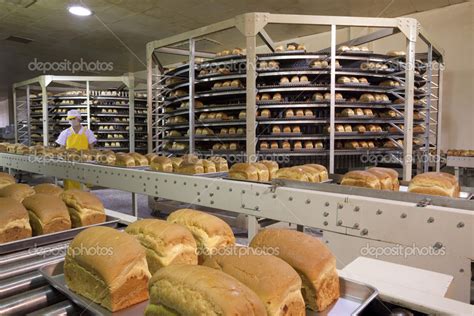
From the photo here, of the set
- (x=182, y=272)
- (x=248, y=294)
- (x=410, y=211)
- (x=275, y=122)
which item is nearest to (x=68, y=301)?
(x=182, y=272)

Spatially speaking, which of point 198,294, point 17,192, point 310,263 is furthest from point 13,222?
point 310,263

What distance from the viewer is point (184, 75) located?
15.8ft

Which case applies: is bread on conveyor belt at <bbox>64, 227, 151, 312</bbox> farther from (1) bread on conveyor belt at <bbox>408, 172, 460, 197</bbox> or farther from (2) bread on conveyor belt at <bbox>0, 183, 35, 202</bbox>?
(1) bread on conveyor belt at <bbox>408, 172, 460, 197</bbox>

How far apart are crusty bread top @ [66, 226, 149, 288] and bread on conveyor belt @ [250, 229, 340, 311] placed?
0.27 m

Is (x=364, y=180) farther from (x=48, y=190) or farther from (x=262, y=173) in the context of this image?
(x=48, y=190)

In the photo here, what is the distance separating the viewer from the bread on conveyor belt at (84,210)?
1.09 metres

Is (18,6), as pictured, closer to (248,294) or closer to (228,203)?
(228,203)

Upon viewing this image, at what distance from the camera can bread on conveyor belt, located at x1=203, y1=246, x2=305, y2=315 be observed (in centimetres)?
56

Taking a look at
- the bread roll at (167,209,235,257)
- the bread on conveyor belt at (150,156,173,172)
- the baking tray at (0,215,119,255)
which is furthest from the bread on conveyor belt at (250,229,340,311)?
the bread on conveyor belt at (150,156,173,172)

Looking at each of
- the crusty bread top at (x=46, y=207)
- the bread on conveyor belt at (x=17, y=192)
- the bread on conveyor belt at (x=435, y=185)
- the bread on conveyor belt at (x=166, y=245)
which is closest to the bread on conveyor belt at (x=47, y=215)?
the crusty bread top at (x=46, y=207)

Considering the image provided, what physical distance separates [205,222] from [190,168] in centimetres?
132

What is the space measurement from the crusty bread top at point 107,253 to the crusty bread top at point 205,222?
0.17 meters

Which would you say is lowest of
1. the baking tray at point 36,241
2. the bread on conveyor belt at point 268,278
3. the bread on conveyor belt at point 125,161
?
the baking tray at point 36,241

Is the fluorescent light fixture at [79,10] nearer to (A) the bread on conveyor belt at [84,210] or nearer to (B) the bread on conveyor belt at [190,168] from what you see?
(B) the bread on conveyor belt at [190,168]
